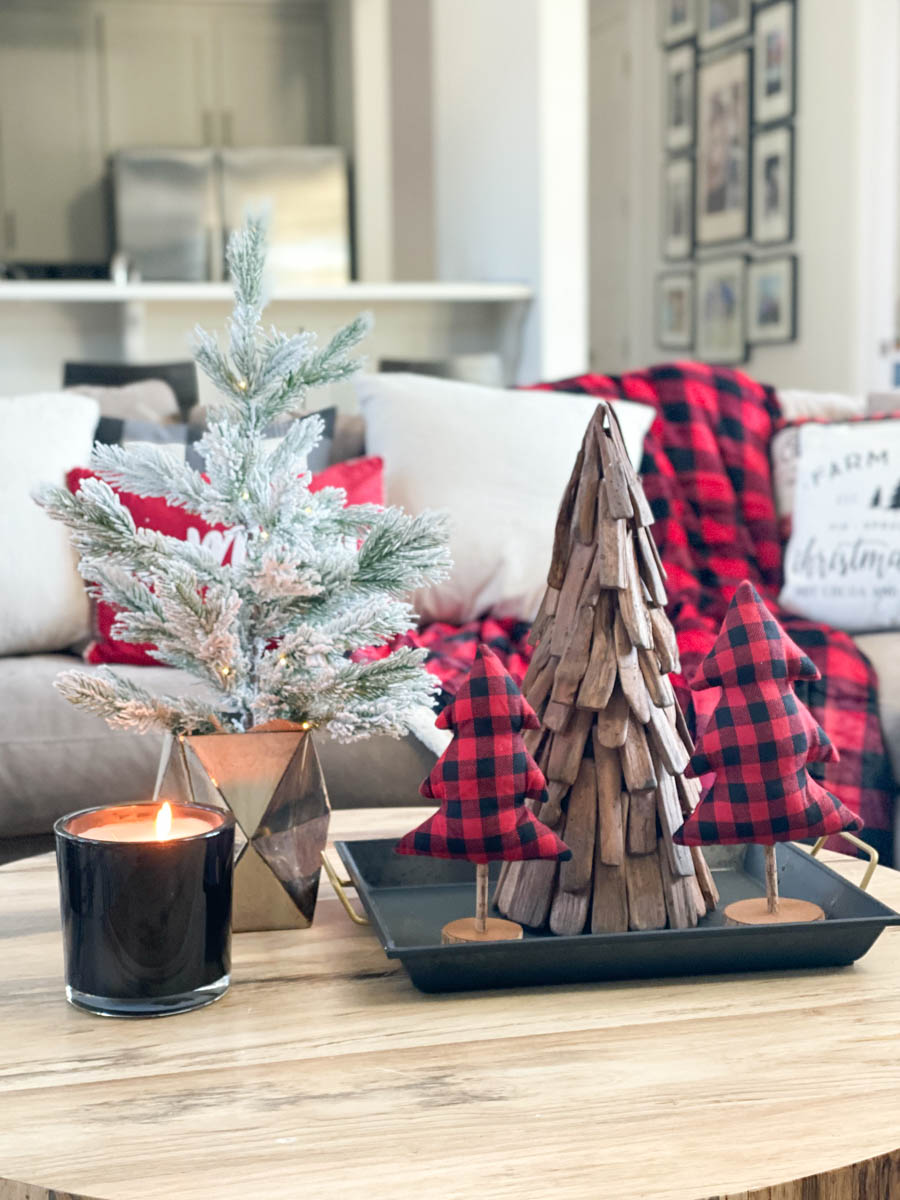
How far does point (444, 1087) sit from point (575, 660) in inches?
11.0

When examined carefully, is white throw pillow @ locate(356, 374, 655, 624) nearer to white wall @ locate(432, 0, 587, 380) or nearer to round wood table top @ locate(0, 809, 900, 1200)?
round wood table top @ locate(0, 809, 900, 1200)

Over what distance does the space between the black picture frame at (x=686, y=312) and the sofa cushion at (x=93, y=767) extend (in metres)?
4.46

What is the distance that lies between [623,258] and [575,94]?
2692 millimetres

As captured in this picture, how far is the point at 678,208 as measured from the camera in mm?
5898

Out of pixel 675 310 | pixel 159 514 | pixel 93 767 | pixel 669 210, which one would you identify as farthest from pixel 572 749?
pixel 669 210

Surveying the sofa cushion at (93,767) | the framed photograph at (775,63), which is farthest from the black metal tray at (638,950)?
the framed photograph at (775,63)

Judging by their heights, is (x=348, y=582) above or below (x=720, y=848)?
above

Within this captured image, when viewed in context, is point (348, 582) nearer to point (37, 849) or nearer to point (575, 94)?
point (37, 849)

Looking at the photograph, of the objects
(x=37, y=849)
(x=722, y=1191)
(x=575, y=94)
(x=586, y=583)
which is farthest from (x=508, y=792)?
(x=575, y=94)

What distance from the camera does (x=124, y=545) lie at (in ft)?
2.76

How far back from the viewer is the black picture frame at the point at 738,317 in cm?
537

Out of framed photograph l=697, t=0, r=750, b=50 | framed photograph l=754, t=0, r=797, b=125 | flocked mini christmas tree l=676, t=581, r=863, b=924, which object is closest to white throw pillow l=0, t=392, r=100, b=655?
flocked mini christmas tree l=676, t=581, r=863, b=924

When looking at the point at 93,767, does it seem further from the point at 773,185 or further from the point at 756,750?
the point at 773,185

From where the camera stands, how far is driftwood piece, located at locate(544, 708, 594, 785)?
827 millimetres
